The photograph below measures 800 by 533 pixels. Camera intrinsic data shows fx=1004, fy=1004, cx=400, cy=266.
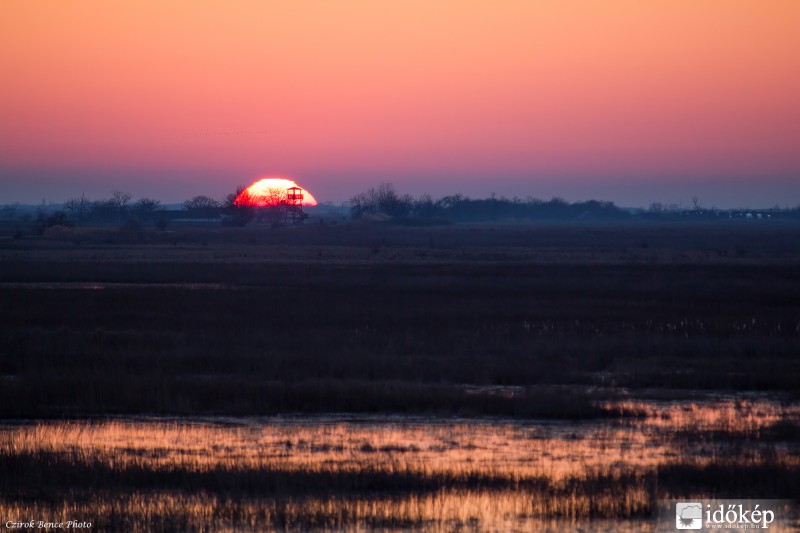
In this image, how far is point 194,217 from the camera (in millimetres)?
170750

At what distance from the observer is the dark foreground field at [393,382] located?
11469mm

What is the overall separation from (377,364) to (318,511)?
432 inches

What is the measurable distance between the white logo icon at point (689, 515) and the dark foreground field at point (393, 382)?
0.99ft

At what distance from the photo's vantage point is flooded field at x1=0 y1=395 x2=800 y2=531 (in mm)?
10562

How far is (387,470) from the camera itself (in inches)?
488

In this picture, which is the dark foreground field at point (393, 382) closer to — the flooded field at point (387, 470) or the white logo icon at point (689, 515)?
the flooded field at point (387, 470)

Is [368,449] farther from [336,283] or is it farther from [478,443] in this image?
[336,283]

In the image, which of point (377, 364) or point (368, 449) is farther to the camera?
point (377, 364)

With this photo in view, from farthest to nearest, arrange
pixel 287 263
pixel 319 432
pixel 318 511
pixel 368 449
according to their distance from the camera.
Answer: pixel 287 263
pixel 319 432
pixel 368 449
pixel 318 511

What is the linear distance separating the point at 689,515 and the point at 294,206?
141173mm

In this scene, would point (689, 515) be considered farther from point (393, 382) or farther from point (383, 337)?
point (383, 337)

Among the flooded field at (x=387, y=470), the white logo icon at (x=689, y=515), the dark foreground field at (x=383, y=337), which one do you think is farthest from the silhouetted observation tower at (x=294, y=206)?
the white logo icon at (x=689, y=515)

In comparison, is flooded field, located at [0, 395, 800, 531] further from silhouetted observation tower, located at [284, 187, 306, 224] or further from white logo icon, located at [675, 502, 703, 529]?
silhouetted observation tower, located at [284, 187, 306, 224]

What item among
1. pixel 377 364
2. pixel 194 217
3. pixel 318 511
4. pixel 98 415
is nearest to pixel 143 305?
pixel 377 364
